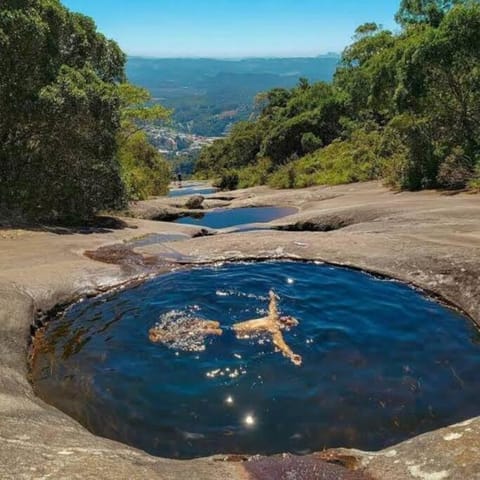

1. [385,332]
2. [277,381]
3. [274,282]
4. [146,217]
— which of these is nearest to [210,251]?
[274,282]

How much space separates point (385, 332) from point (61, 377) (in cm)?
603

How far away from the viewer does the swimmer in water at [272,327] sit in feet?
32.5

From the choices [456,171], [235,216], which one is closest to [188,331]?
[456,171]

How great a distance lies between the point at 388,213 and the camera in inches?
784

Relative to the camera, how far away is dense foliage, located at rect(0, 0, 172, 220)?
19.0 m

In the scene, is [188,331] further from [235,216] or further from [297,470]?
[235,216]

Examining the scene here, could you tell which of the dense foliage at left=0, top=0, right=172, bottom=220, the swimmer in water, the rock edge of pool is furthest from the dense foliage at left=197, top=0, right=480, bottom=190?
the swimmer in water

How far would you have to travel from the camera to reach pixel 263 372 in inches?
356

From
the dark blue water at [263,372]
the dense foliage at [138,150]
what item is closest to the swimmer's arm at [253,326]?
the dark blue water at [263,372]

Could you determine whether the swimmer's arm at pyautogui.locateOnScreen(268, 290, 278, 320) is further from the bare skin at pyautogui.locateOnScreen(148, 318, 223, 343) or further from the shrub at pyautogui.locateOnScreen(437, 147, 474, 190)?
the shrub at pyautogui.locateOnScreen(437, 147, 474, 190)

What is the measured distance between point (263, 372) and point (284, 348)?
0.91 metres

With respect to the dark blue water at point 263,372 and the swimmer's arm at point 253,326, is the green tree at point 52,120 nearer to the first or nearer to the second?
the dark blue water at point 263,372

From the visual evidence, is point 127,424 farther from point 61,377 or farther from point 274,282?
point 274,282

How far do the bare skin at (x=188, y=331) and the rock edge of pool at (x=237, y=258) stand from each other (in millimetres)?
2326
